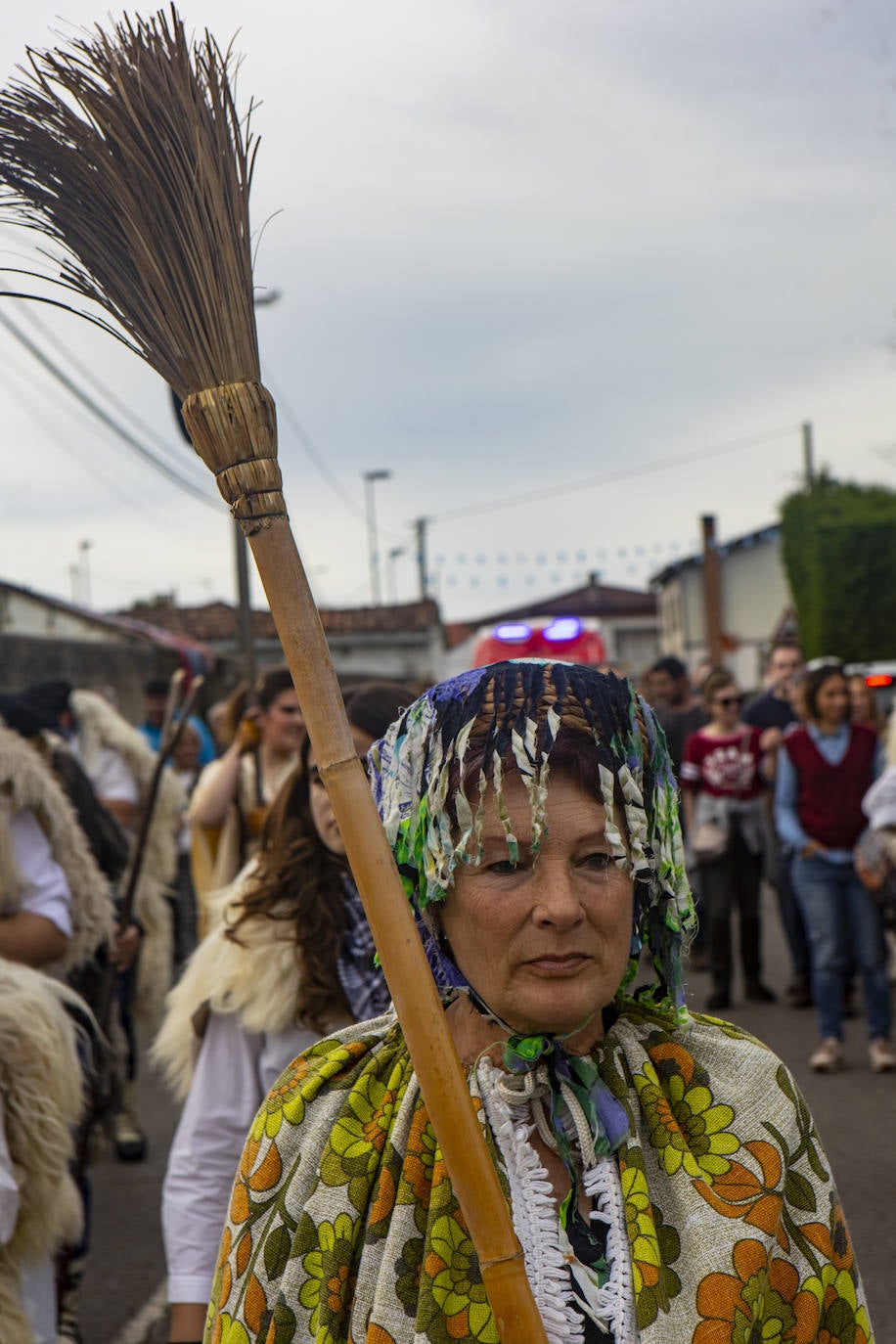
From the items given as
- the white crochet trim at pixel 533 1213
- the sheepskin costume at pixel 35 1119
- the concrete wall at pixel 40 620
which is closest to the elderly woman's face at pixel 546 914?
the white crochet trim at pixel 533 1213

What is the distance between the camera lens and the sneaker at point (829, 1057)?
7.10 metres

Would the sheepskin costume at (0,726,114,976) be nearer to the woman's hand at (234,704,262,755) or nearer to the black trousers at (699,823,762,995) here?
the woman's hand at (234,704,262,755)

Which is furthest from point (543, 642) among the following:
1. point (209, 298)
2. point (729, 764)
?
point (209, 298)

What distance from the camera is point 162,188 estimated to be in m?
1.54

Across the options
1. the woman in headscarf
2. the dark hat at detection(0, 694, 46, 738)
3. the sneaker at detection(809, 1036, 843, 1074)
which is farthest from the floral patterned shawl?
the sneaker at detection(809, 1036, 843, 1074)

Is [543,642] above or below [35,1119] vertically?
above

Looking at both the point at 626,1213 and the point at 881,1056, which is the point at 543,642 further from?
the point at 626,1213

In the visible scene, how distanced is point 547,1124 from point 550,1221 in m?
0.11

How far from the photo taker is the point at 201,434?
1496mm

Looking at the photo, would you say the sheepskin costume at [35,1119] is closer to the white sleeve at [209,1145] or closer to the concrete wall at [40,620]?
the white sleeve at [209,1145]

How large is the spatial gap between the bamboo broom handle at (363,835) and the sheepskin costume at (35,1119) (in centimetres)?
167

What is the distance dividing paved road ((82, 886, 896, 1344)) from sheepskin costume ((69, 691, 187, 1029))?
760mm

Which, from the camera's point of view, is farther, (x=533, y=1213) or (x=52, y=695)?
(x=52, y=695)

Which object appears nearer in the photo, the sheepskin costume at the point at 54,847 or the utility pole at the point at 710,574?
the sheepskin costume at the point at 54,847
